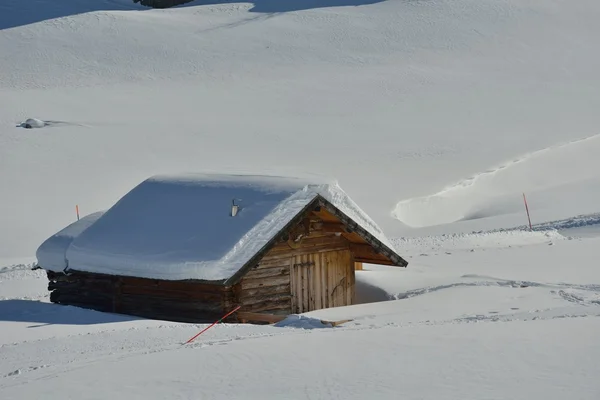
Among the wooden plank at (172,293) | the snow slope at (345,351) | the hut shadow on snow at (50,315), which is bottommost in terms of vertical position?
the snow slope at (345,351)

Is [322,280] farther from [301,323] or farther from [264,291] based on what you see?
[301,323]

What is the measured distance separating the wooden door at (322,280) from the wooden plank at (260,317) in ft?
4.83

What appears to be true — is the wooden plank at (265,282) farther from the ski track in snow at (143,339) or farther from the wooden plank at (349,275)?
the ski track in snow at (143,339)

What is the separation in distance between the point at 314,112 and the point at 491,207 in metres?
12.8

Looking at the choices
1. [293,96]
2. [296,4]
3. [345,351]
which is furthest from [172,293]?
[296,4]

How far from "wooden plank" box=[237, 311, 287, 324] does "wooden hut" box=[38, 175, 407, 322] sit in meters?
0.02

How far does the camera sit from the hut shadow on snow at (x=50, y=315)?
17.1m

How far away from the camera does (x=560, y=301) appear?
17.2 metres

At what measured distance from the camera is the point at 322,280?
64.0ft

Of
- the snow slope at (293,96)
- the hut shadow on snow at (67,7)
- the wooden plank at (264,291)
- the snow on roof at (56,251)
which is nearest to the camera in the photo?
the wooden plank at (264,291)

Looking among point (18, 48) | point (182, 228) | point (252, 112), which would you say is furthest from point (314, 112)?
point (182, 228)

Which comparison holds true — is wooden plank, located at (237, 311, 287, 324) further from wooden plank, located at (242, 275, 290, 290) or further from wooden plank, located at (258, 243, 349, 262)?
wooden plank, located at (258, 243, 349, 262)

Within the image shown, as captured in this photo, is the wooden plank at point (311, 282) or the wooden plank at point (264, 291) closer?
the wooden plank at point (264, 291)

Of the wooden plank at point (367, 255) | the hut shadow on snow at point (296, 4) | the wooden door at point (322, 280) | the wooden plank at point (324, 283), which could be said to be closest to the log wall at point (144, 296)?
the wooden door at point (322, 280)
